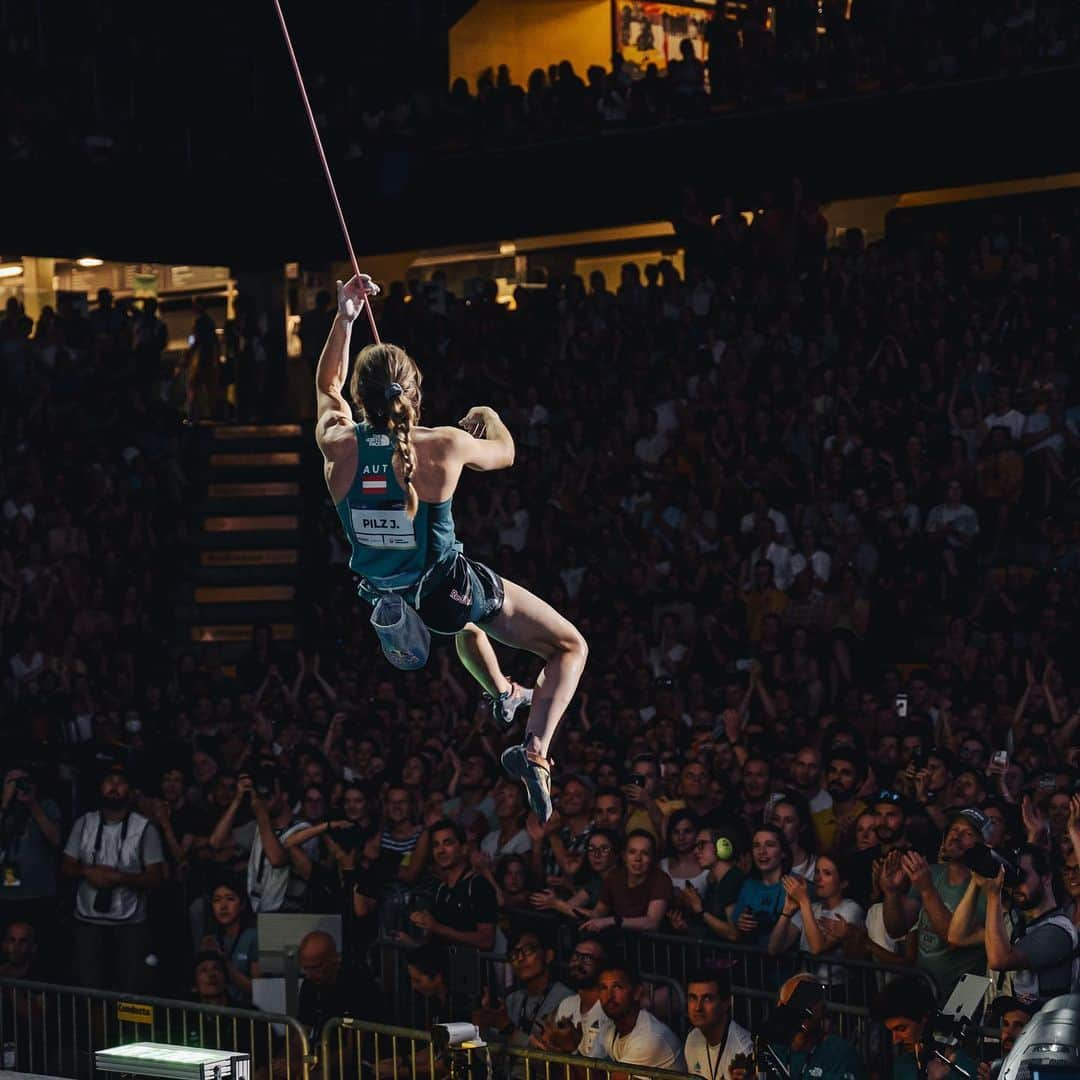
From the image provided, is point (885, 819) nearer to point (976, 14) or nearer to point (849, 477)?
point (849, 477)

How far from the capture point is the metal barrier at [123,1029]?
32.1ft

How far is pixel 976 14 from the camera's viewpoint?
720 inches

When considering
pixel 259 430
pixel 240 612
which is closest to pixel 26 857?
pixel 240 612

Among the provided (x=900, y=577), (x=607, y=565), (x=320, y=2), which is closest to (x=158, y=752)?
(x=607, y=565)

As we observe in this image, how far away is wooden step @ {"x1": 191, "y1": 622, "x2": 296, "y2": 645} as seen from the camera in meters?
20.3

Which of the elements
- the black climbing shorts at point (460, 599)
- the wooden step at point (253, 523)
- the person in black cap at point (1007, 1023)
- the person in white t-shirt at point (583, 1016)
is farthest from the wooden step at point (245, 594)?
the black climbing shorts at point (460, 599)

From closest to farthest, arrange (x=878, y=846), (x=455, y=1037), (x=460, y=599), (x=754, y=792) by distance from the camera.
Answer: (x=460, y=599) < (x=455, y=1037) < (x=878, y=846) < (x=754, y=792)

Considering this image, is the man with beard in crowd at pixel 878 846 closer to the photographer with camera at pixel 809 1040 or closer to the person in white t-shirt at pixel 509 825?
the photographer with camera at pixel 809 1040

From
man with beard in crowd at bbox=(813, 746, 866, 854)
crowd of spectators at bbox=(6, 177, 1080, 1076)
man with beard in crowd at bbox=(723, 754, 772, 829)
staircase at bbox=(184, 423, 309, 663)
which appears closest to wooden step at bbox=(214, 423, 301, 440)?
staircase at bbox=(184, 423, 309, 663)

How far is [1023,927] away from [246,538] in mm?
12793

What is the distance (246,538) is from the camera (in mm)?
20938

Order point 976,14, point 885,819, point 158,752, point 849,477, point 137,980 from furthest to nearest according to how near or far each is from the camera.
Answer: point 976,14 < point 849,477 < point 158,752 < point 137,980 < point 885,819

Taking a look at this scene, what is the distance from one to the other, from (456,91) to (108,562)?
6351mm

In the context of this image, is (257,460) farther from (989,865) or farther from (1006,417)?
(989,865)
